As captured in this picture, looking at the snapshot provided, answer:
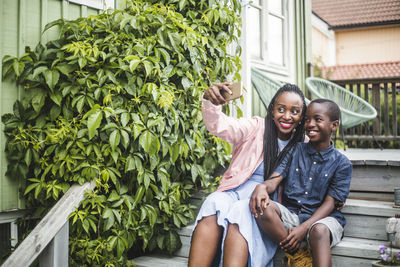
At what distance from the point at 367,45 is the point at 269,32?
39.5 ft

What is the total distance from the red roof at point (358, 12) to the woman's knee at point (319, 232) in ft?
48.1

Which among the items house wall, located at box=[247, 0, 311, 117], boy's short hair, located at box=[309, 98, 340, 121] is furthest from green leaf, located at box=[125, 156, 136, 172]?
house wall, located at box=[247, 0, 311, 117]

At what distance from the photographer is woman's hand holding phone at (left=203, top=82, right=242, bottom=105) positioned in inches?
88.9

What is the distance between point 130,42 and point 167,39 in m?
0.24

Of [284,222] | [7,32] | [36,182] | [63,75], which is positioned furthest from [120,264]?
[7,32]

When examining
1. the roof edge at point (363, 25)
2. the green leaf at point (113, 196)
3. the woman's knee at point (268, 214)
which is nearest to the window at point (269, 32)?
the green leaf at point (113, 196)

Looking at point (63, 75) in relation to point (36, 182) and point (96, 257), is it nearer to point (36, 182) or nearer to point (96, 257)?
point (36, 182)

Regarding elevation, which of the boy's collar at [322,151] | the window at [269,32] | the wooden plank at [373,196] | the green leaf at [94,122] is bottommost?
the wooden plank at [373,196]

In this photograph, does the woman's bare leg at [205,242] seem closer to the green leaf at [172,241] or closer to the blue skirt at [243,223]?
the blue skirt at [243,223]

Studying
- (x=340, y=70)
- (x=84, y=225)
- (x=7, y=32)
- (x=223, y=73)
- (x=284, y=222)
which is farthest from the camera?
(x=340, y=70)

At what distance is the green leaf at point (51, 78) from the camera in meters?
2.52

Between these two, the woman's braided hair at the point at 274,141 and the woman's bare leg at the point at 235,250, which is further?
the woman's braided hair at the point at 274,141

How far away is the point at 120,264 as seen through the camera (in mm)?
2484

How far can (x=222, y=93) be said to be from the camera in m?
2.33
